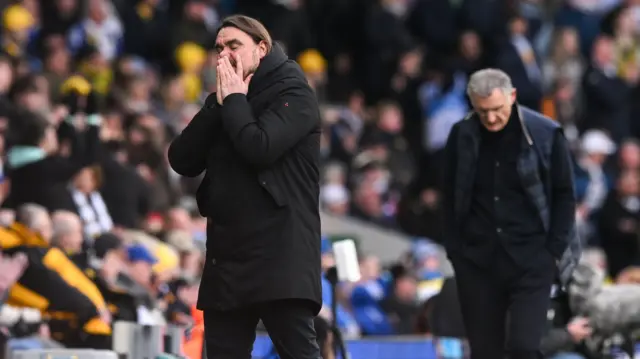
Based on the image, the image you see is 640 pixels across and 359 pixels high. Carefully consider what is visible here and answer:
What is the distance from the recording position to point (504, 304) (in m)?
9.44

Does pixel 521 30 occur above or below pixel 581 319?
above

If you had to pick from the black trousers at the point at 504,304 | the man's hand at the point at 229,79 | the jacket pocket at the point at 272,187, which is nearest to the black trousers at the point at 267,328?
the jacket pocket at the point at 272,187

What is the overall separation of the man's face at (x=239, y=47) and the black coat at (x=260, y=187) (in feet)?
0.17

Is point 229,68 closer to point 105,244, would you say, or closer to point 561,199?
point 561,199

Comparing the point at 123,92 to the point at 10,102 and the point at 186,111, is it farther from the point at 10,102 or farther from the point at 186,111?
the point at 10,102

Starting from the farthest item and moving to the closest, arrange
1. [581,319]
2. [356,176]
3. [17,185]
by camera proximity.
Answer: [356,176] → [17,185] → [581,319]

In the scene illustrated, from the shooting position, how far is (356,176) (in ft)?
64.1

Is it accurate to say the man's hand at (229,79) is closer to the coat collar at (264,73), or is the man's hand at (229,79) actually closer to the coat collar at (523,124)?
the coat collar at (264,73)

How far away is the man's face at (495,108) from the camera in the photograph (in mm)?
9305

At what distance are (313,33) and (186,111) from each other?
14.2 feet

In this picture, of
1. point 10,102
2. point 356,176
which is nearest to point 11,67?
point 10,102

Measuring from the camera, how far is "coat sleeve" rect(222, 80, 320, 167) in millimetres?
7328

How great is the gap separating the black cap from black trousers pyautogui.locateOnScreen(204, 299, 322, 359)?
208 inches

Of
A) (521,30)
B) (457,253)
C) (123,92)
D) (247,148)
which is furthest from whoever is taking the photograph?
(521,30)
